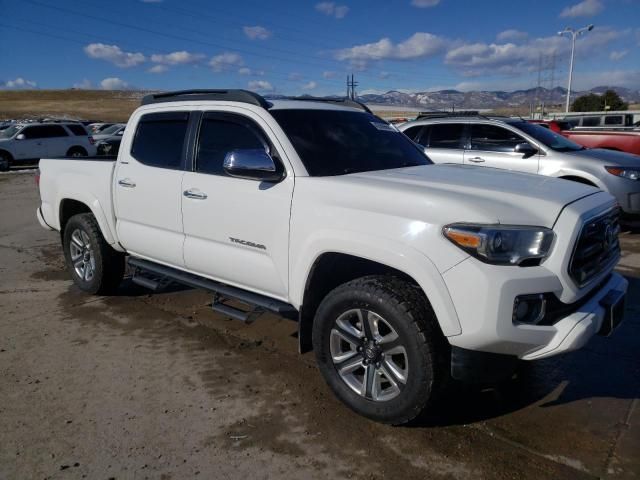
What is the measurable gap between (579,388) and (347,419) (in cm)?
161

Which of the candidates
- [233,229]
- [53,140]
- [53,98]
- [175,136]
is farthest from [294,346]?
[53,98]

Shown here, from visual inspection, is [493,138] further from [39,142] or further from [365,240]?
[39,142]

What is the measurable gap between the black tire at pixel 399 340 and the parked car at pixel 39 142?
21.1 m

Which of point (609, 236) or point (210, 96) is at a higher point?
point (210, 96)

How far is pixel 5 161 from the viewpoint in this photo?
68.9ft

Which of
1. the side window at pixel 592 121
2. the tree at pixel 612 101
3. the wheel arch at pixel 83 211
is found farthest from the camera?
the tree at pixel 612 101

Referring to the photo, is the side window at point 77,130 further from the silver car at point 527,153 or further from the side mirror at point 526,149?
the side mirror at point 526,149

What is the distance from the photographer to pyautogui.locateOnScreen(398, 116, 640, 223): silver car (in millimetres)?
8016

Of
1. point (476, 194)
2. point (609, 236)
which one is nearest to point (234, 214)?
point (476, 194)

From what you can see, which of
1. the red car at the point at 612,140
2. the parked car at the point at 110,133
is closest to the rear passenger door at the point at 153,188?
the red car at the point at 612,140

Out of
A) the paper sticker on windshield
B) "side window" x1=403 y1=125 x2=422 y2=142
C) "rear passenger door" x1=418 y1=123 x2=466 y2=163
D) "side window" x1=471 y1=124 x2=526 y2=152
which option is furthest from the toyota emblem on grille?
"side window" x1=403 y1=125 x2=422 y2=142

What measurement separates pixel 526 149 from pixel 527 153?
0.22ft

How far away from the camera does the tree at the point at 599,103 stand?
5781 cm

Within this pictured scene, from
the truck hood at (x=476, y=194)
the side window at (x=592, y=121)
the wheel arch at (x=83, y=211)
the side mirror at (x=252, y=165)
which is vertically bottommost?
the wheel arch at (x=83, y=211)
